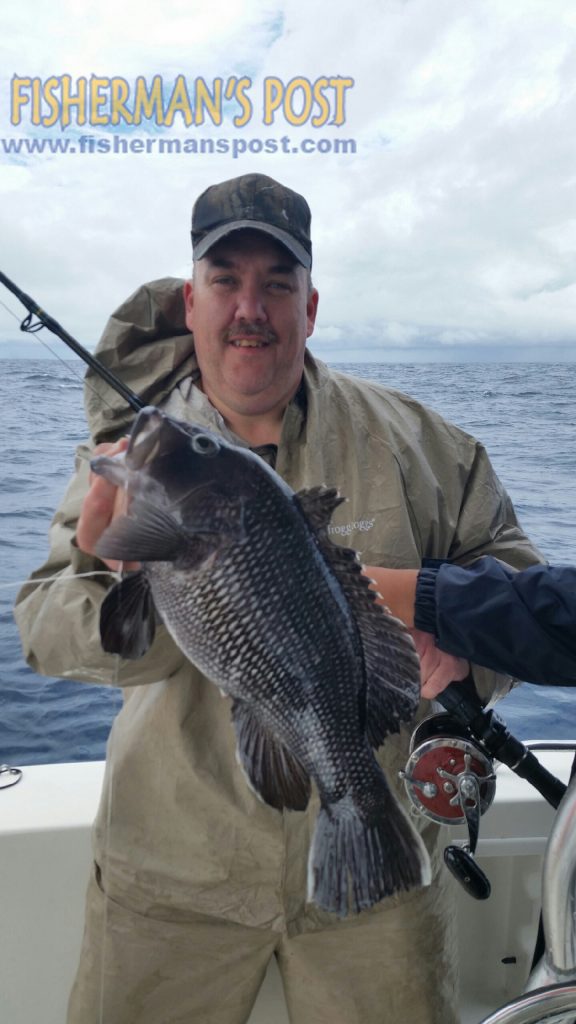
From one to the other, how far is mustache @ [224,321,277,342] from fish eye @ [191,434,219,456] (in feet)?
1.46

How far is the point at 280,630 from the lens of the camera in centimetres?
138

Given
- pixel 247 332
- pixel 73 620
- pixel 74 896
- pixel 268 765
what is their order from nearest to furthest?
pixel 268 765
pixel 73 620
pixel 247 332
pixel 74 896

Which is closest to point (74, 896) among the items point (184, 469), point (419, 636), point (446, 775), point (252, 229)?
point (446, 775)

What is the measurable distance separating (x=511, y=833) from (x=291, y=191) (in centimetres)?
232

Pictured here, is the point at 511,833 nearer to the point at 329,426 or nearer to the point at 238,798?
the point at 238,798

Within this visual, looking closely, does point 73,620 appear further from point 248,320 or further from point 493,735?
point 493,735

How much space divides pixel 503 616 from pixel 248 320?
0.77m

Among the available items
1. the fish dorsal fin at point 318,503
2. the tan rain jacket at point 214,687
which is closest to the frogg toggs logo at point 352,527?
the tan rain jacket at point 214,687

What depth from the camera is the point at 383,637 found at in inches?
54.5

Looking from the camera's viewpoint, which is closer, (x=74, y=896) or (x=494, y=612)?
(x=494, y=612)

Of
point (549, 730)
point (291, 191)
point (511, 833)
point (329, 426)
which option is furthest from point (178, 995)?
point (549, 730)

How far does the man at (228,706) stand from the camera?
5.87 feet

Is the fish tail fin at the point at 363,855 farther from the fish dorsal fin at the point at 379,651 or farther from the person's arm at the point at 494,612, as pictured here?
the person's arm at the point at 494,612

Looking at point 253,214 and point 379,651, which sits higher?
point 253,214
